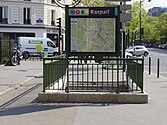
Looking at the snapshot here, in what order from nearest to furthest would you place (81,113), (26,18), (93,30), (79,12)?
1. (81,113)
2. (79,12)
3. (93,30)
4. (26,18)

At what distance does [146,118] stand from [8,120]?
3027 mm

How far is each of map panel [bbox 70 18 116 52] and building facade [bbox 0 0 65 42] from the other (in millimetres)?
42742

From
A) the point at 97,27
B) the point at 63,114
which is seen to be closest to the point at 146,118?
the point at 63,114

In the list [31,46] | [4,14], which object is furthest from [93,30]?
[4,14]

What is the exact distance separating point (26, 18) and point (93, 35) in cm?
4505

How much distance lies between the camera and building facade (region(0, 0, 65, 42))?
5494cm

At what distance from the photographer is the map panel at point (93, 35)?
12.5 metres

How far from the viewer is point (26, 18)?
56.6m

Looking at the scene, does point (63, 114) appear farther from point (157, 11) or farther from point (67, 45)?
point (157, 11)

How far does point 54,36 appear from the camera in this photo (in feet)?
194

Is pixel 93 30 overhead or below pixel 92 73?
overhead

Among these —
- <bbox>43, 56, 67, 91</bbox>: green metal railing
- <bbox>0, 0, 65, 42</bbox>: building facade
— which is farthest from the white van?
<bbox>43, 56, 67, 91</bbox>: green metal railing

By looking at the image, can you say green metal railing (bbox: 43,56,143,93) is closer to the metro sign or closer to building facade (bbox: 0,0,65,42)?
the metro sign

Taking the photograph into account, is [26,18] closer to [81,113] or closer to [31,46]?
[31,46]
